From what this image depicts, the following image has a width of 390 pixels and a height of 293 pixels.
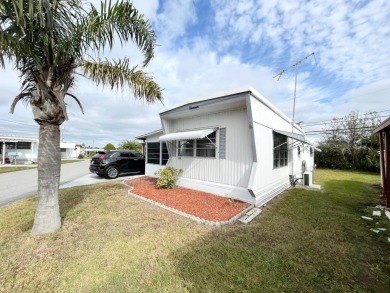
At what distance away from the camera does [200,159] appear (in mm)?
9359

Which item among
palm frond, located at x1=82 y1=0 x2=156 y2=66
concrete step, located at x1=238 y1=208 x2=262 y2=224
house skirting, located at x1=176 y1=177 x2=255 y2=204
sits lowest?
concrete step, located at x1=238 y1=208 x2=262 y2=224

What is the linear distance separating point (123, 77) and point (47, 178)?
3506 mm

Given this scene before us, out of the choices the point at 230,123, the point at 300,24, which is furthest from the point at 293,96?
the point at 230,123

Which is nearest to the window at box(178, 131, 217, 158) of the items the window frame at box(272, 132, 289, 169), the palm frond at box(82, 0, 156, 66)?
the window frame at box(272, 132, 289, 169)

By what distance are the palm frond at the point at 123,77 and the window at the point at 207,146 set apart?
346 centimetres

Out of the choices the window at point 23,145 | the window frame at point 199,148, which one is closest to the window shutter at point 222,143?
the window frame at point 199,148

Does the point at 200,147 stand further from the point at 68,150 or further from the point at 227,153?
the point at 68,150

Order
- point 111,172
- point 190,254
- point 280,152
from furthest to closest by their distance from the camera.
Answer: point 111,172
point 280,152
point 190,254

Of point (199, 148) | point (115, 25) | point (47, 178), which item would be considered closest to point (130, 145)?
point (199, 148)

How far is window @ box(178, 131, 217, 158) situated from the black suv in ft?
23.3

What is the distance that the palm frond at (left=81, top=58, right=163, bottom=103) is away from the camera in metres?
5.36

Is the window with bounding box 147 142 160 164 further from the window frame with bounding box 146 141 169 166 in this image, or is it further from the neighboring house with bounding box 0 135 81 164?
the neighboring house with bounding box 0 135 81 164

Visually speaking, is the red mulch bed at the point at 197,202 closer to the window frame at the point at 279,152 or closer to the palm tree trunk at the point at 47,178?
the window frame at the point at 279,152

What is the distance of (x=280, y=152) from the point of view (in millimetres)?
10156
